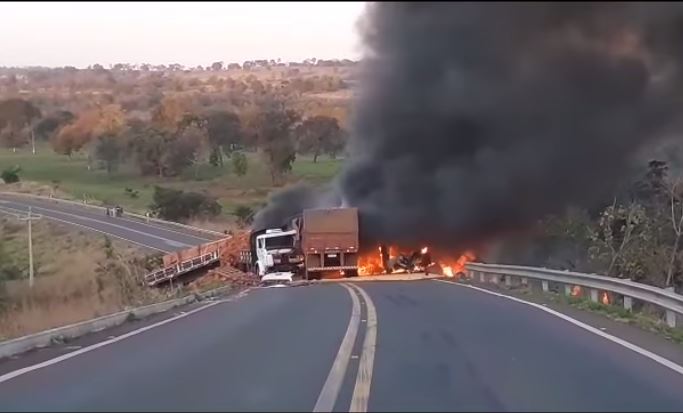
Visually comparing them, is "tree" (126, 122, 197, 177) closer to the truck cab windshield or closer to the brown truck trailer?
the truck cab windshield

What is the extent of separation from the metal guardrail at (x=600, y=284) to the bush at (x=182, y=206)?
177ft

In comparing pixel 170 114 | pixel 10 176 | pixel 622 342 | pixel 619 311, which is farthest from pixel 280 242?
pixel 170 114

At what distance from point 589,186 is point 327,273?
45.2 ft

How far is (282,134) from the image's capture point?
10438 centimetres

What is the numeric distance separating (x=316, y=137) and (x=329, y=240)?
6626cm

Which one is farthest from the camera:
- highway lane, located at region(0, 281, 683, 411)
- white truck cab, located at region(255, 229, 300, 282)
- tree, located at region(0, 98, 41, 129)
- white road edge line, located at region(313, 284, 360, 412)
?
tree, located at region(0, 98, 41, 129)

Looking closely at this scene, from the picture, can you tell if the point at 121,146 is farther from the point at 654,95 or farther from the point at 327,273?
the point at 654,95

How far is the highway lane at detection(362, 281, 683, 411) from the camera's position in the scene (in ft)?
30.5

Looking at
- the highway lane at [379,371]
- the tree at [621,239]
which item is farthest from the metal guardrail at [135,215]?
the highway lane at [379,371]

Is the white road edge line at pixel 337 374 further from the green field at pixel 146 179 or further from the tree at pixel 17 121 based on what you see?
the tree at pixel 17 121

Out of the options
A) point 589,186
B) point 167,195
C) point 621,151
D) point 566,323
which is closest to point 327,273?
point 589,186

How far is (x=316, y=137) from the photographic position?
108562 mm

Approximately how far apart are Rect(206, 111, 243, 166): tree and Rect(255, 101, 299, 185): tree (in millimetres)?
11729

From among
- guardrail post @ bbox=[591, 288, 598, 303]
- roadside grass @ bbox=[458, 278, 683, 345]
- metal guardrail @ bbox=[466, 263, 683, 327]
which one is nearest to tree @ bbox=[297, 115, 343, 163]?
metal guardrail @ bbox=[466, 263, 683, 327]
